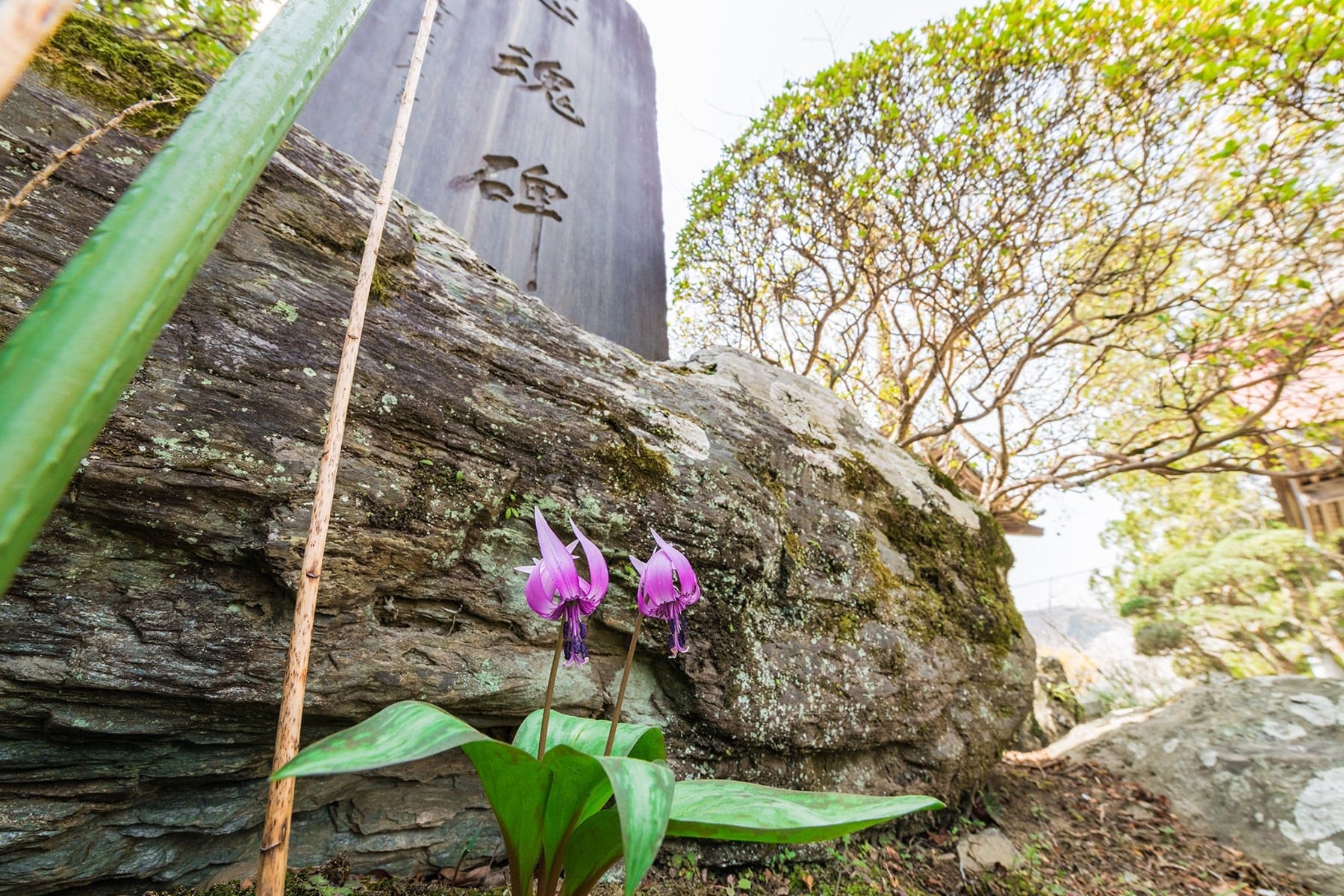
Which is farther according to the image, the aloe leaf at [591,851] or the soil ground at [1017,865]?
the soil ground at [1017,865]

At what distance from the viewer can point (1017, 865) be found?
2559mm

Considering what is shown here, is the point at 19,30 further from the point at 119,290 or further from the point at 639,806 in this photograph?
the point at 639,806

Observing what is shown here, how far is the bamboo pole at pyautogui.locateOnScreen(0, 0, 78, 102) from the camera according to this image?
0.33 meters

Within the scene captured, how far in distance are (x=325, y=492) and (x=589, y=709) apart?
4.24ft

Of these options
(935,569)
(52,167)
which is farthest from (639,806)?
(935,569)

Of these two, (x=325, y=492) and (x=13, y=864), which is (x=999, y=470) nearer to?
(x=325, y=492)

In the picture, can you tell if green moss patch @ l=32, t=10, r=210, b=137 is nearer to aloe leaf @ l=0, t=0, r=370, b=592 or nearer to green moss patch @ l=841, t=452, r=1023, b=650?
aloe leaf @ l=0, t=0, r=370, b=592

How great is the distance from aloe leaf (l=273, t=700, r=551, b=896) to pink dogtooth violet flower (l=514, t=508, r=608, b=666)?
21cm

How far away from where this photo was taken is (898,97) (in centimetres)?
450

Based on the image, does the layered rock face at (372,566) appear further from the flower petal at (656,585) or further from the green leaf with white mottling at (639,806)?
the green leaf with white mottling at (639,806)

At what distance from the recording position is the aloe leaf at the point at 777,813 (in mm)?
919

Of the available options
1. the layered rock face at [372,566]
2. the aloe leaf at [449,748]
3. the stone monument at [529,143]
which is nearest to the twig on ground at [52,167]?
the layered rock face at [372,566]

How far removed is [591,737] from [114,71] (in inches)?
89.8

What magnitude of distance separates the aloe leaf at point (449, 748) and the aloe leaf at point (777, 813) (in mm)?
266
